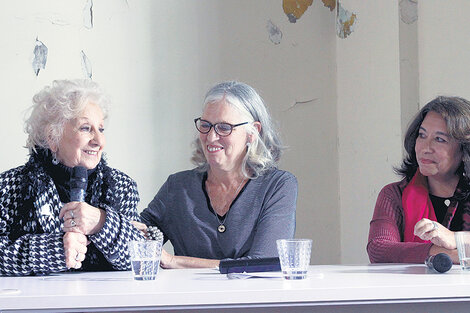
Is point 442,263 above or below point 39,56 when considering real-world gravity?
below

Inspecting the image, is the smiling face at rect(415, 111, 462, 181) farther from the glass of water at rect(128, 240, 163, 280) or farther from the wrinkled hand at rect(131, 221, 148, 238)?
the glass of water at rect(128, 240, 163, 280)

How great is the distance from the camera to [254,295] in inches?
54.8

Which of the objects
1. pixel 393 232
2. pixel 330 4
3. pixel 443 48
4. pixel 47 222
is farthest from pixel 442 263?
pixel 330 4

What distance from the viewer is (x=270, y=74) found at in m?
3.35

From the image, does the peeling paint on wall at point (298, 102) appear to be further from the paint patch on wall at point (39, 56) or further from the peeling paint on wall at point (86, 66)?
the paint patch on wall at point (39, 56)

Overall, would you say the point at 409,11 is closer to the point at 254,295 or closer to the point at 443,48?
the point at 443,48

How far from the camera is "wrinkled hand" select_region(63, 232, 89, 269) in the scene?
1915 millimetres

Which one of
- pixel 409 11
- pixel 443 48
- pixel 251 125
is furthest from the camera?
pixel 409 11

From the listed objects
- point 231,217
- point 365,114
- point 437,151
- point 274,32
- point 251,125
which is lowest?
point 231,217

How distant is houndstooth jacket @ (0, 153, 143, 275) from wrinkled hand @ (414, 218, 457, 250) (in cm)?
84

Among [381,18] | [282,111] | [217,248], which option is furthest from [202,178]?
[381,18]

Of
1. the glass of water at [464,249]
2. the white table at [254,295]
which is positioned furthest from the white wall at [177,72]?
the glass of water at [464,249]

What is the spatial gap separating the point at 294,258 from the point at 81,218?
2.21 ft

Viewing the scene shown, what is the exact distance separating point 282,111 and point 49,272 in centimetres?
171
